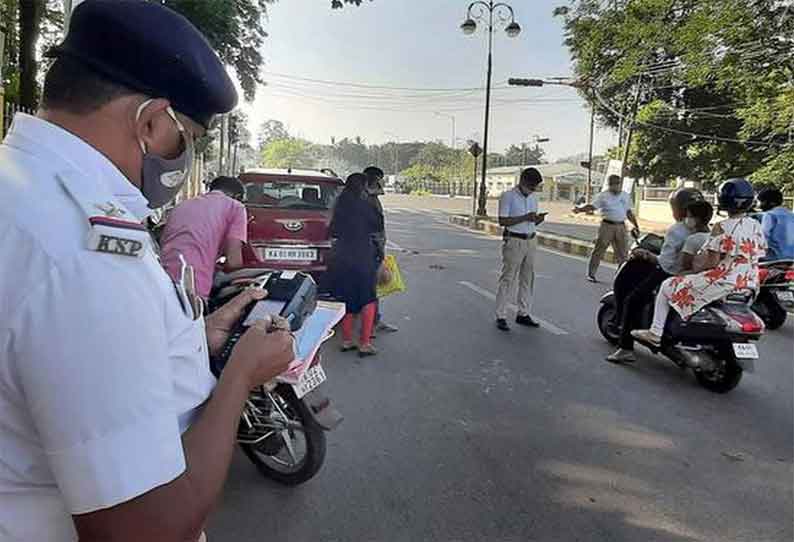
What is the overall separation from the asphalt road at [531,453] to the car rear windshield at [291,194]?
223cm

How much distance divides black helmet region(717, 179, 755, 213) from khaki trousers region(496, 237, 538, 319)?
2.32 metres

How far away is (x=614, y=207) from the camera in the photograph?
10.1 meters

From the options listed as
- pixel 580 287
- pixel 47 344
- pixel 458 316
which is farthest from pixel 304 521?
pixel 580 287

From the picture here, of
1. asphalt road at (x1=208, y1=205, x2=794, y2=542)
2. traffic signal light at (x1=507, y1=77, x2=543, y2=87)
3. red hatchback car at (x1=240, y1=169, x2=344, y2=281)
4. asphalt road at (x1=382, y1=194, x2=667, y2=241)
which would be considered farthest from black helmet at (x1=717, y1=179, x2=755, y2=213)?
traffic signal light at (x1=507, y1=77, x2=543, y2=87)

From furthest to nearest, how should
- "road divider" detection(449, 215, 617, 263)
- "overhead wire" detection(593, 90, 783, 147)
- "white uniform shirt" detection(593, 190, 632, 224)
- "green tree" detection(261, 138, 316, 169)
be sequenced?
"green tree" detection(261, 138, 316, 169)
"overhead wire" detection(593, 90, 783, 147)
"road divider" detection(449, 215, 617, 263)
"white uniform shirt" detection(593, 190, 632, 224)

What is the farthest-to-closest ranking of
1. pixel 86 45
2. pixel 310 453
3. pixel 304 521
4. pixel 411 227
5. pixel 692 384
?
pixel 411 227, pixel 692 384, pixel 310 453, pixel 304 521, pixel 86 45

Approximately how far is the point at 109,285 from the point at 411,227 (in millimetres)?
21607

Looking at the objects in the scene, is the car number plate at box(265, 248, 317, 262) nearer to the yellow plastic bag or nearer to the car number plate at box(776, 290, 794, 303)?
the yellow plastic bag

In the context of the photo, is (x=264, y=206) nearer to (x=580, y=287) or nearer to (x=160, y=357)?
(x=580, y=287)

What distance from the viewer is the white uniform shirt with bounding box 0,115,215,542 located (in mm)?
772

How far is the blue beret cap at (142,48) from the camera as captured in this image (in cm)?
92

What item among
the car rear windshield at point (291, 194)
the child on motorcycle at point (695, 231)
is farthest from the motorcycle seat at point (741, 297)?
the car rear windshield at point (291, 194)

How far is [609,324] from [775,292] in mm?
2452

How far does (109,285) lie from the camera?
0.79m
